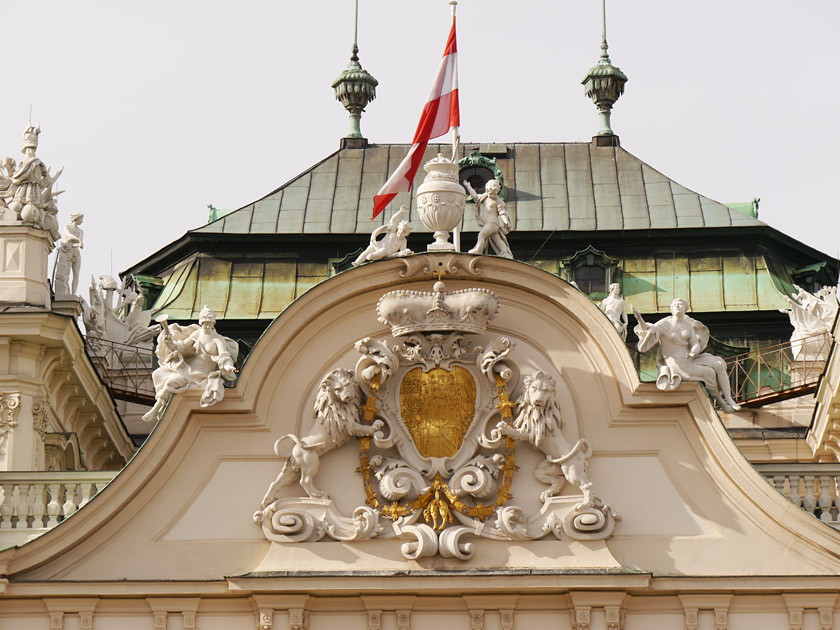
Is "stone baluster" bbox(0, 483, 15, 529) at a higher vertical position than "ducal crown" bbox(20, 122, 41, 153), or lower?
lower

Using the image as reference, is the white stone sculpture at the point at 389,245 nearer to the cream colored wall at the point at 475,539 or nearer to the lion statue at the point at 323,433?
the cream colored wall at the point at 475,539

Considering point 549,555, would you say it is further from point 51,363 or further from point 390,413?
point 51,363

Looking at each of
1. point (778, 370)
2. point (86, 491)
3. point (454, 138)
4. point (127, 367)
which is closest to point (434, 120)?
point (454, 138)

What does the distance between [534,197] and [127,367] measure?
794cm

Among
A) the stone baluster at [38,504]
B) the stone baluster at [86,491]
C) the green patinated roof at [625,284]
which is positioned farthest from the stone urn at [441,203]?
the green patinated roof at [625,284]

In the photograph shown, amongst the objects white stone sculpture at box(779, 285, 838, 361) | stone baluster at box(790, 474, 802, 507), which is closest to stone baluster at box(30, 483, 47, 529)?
stone baluster at box(790, 474, 802, 507)

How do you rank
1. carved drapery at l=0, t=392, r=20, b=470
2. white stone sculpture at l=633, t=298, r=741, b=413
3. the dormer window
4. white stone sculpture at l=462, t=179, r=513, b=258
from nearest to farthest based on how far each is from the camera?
white stone sculpture at l=633, t=298, r=741, b=413, white stone sculpture at l=462, t=179, r=513, b=258, carved drapery at l=0, t=392, r=20, b=470, the dormer window

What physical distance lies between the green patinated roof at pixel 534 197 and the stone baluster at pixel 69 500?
11.1 meters

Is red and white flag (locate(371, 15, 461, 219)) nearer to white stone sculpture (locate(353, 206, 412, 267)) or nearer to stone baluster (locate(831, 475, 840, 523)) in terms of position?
white stone sculpture (locate(353, 206, 412, 267))

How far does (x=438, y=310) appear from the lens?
28281mm

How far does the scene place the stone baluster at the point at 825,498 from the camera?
28.5 meters

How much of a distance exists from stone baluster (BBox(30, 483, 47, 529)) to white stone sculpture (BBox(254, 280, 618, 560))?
2.74m

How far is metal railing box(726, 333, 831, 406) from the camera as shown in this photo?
1463 inches

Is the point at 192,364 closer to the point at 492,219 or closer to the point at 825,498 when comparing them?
the point at 492,219
